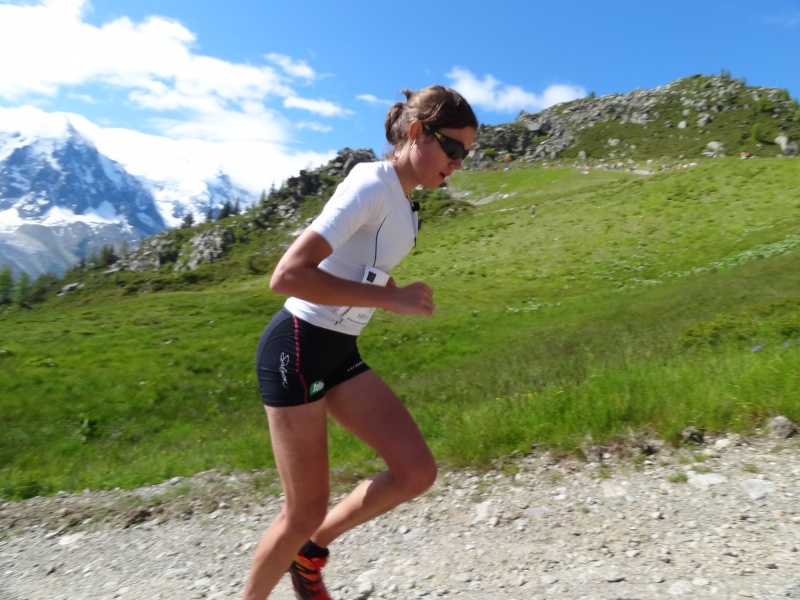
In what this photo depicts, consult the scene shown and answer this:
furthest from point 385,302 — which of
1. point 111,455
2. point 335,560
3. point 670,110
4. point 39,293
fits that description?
point 670,110

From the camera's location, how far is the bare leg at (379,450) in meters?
3.44

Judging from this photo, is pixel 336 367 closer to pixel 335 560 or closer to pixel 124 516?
pixel 335 560

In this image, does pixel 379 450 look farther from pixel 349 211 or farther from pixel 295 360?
pixel 349 211

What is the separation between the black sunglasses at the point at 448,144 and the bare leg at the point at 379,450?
4.41 ft

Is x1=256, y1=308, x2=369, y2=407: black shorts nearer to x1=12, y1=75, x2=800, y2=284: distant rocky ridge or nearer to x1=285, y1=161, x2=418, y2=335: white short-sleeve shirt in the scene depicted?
x1=285, y1=161, x2=418, y2=335: white short-sleeve shirt

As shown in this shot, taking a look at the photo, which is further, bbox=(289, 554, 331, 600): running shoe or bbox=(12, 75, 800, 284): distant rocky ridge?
bbox=(12, 75, 800, 284): distant rocky ridge

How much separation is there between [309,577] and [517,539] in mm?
1592

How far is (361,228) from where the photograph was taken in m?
3.13

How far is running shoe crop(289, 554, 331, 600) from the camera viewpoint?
3566 mm

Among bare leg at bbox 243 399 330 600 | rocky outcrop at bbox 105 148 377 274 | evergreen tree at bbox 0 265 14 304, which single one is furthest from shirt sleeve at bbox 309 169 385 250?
evergreen tree at bbox 0 265 14 304

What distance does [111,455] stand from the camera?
457 inches

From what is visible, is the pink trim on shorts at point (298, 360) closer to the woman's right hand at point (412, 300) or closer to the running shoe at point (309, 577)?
the woman's right hand at point (412, 300)

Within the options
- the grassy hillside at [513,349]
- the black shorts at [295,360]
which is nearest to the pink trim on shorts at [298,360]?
the black shorts at [295,360]

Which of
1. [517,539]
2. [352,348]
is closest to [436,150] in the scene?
[352,348]
